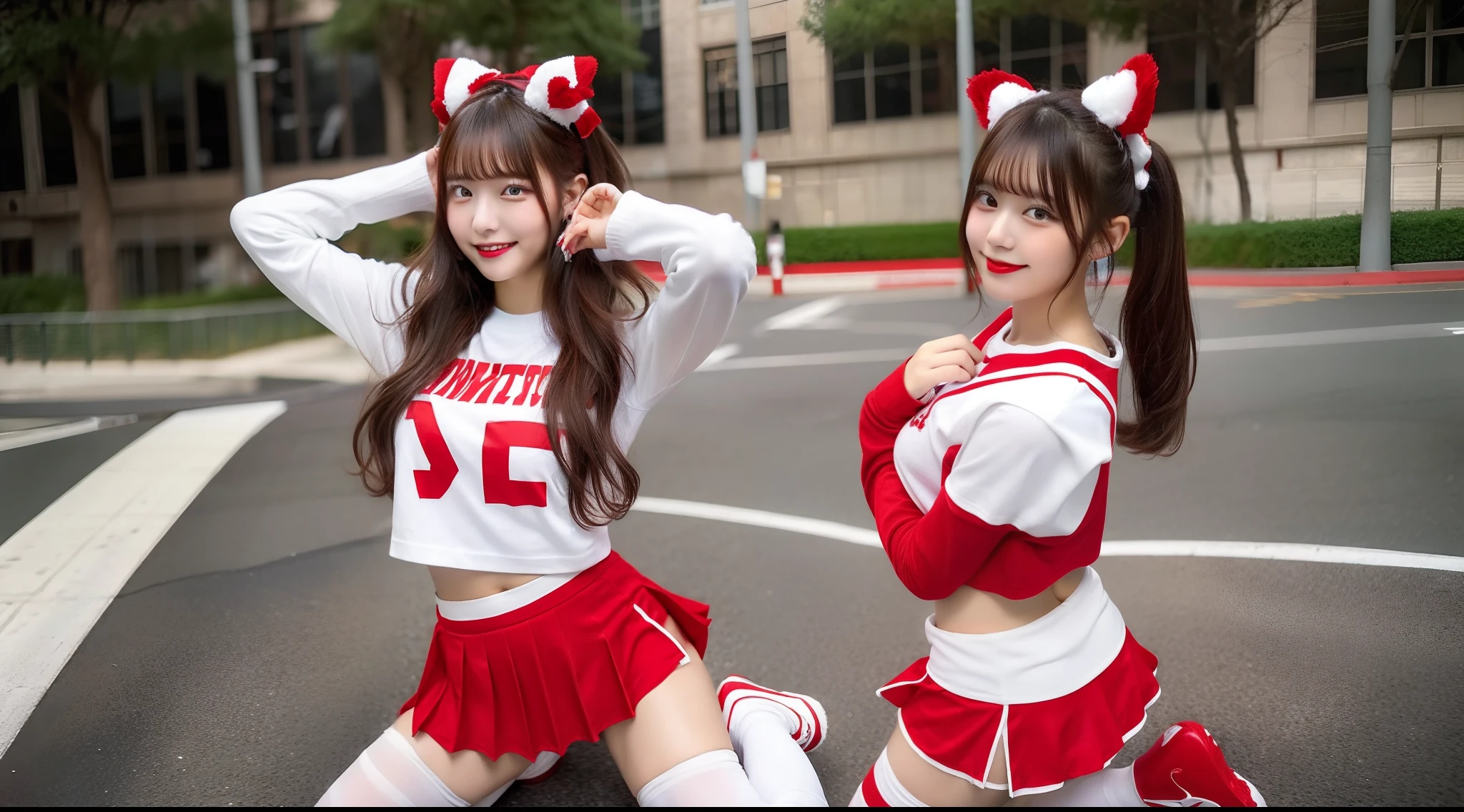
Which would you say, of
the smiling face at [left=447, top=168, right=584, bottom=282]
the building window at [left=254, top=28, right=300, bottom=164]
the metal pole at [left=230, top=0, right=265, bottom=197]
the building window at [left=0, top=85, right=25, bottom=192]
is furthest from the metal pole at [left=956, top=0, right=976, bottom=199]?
the building window at [left=254, top=28, right=300, bottom=164]

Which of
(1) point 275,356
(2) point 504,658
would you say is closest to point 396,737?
(2) point 504,658

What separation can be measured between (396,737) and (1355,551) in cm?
199

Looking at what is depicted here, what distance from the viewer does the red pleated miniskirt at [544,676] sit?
1723mm

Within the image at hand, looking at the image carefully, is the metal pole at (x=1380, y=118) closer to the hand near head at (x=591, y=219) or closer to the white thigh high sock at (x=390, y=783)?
the hand near head at (x=591, y=219)

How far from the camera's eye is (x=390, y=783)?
1692 millimetres

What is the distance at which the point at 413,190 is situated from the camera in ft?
6.28

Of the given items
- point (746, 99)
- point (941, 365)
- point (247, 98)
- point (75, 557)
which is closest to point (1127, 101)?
point (941, 365)

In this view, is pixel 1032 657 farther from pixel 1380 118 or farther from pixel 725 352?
pixel 725 352

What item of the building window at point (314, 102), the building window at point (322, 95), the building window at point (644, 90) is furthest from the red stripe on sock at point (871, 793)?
the building window at point (322, 95)

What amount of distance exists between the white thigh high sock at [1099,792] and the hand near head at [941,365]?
602 mm

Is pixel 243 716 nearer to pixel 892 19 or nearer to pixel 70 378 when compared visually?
pixel 892 19

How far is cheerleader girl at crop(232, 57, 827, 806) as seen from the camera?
1.67 meters

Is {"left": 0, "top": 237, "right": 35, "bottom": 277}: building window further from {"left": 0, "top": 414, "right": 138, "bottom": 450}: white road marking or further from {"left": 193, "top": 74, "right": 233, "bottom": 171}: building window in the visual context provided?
{"left": 193, "top": 74, "right": 233, "bottom": 171}: building window

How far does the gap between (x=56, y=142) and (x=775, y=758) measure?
13.0ft
